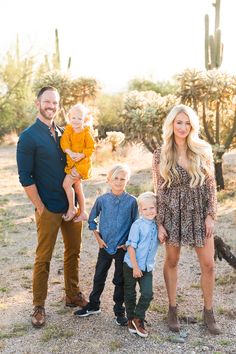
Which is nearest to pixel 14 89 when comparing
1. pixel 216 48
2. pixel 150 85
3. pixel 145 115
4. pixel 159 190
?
pixel 150 85

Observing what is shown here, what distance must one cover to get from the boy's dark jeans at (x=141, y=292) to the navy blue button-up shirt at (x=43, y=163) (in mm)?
835

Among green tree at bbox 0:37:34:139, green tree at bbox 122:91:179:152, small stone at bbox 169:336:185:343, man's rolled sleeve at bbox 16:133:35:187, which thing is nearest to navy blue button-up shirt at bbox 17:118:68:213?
man's rolled sleeve at bbox 16:133:35:187

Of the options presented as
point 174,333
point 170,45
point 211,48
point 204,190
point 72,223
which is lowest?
point 174,333

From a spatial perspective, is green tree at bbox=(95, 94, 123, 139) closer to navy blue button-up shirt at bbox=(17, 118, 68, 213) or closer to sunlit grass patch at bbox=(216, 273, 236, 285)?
sunlit grass patch at bbox=(216, 273, 236, 285)

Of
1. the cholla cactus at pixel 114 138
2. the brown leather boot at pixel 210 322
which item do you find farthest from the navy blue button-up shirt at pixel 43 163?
the cholla cactus at pixel 114 138

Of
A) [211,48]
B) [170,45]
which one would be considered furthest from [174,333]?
[170,45]

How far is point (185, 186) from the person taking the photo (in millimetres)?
4363

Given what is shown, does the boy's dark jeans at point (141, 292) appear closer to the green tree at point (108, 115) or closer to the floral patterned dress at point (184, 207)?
the floral patterned dress at point (184, 207)

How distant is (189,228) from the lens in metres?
4.40

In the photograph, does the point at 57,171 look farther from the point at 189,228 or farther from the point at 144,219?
the point at 189,228

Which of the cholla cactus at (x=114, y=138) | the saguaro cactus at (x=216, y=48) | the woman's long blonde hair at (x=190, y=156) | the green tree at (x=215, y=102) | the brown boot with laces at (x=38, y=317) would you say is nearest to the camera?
the woman's long blonde hair at (x=190, y=156)

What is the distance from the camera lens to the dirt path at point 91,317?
4.42m

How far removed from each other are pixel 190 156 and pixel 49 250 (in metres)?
1.48

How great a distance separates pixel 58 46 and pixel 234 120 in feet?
42.3
